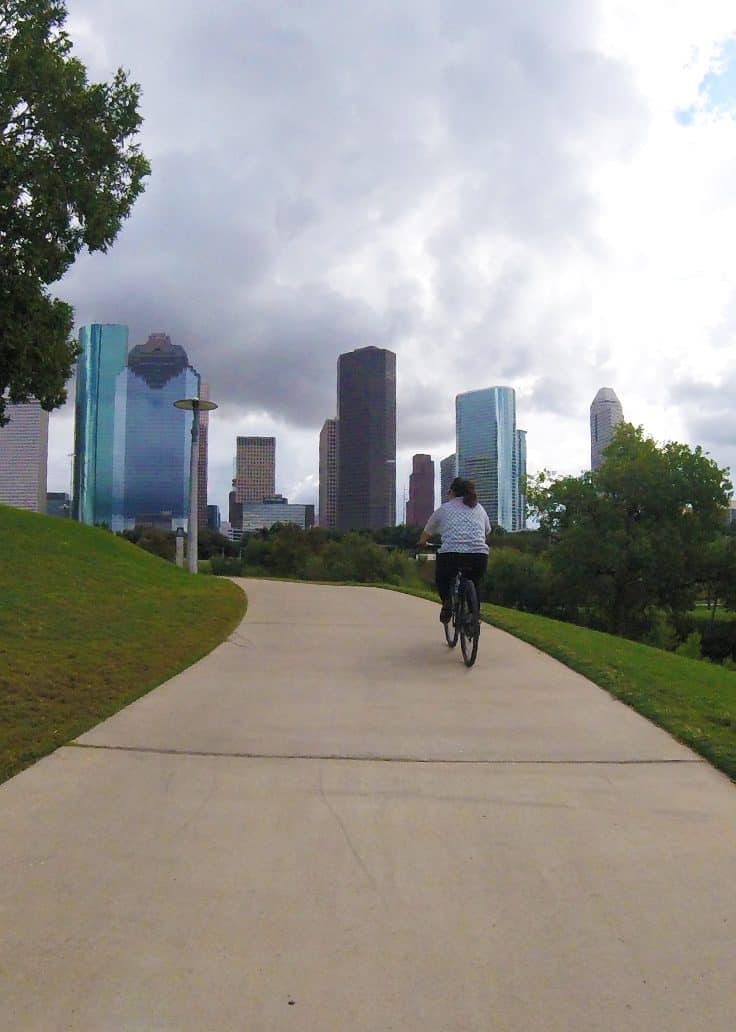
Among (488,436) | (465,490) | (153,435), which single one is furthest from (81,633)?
(153,435)

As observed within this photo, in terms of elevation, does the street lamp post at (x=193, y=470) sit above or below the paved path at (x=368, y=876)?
above

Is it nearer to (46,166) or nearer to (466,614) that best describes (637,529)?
(466,614)

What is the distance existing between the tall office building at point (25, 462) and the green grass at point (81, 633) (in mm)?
19381

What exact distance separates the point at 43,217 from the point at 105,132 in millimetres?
1154

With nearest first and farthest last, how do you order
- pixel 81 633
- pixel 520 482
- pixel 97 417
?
pixel 81 633 → pixel 97 417 → pixel 520 482

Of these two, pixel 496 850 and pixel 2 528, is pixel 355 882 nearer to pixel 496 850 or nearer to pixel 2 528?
pixel 496 850

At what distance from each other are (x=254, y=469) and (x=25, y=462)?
2432 inches

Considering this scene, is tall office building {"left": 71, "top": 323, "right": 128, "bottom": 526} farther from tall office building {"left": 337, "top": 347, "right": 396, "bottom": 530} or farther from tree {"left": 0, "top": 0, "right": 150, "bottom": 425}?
tall office building {"left": 337, "top": 347, "right": 396, "bottom": 530}

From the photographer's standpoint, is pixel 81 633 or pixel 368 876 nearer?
pixel 368 876

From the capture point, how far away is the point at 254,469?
10269 centimetres

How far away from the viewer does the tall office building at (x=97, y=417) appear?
28.5 meters

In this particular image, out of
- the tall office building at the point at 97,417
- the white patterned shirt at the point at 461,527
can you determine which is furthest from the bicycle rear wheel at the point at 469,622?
the tall office building at the point at 97,417

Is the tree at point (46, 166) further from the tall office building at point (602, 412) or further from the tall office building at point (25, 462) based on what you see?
the tall office building at point (602, 412)

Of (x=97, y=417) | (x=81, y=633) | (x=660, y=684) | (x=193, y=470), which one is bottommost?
(x=660, y=684)
